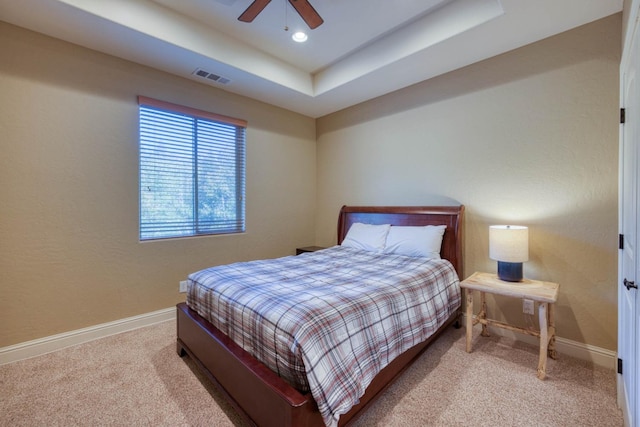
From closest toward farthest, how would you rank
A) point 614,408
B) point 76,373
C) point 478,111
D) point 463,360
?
1. point 614,408
2. point 76,373
3. point 463,360
4. point 478,111

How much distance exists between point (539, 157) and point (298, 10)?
2.36 meters

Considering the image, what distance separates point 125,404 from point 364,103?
3.92 m

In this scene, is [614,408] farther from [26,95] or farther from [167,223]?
[26,95]

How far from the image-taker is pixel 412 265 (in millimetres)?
2561

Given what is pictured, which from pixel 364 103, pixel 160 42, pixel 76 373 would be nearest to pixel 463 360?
pixel 76 373

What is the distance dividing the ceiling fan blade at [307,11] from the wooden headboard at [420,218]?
7.06ft

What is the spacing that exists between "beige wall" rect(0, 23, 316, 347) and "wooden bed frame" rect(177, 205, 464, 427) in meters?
0.99

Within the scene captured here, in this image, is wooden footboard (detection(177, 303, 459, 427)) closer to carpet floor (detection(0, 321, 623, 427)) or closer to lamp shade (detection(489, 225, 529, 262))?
carpet floor (detection(0, 321, 623, 427))

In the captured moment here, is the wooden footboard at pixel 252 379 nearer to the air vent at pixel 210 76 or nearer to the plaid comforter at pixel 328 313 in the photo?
the plaid comforter at pixel 328 313

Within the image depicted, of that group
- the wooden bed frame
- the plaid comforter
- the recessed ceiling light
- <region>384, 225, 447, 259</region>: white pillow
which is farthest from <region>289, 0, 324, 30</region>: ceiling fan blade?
the wooden bed frame

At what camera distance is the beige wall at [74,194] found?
2.29 m

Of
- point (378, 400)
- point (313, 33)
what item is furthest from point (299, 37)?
point (378, 400)

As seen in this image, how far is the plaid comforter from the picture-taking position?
135 cm

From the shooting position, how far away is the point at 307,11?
6.57ft
